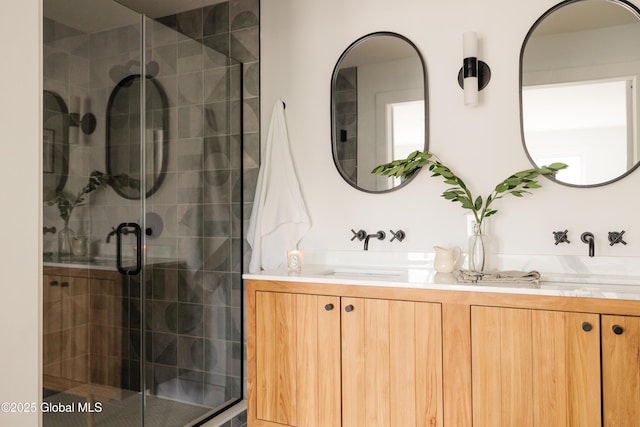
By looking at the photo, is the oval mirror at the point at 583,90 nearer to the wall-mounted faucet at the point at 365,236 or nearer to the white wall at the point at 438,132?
the white wall at the point at 438,132

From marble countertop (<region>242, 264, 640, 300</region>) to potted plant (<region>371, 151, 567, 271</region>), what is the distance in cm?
18

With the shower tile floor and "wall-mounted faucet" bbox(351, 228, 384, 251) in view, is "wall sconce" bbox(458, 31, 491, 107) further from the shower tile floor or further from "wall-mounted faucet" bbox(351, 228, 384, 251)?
the shower tile floor

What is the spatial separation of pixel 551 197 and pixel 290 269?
4.02ft

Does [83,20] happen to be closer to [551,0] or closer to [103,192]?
[103,192]

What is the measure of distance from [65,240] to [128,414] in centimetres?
79

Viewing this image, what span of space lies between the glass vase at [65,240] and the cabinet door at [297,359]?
0.81m

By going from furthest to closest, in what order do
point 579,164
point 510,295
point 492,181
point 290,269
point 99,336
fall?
point 290,269, point 492,181, point 579,164, point 99,336, point 510,295

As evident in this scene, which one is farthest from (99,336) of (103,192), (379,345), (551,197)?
(551,197)

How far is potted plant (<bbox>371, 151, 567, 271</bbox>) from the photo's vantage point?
80.2 inches

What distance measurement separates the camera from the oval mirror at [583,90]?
1.96 meters

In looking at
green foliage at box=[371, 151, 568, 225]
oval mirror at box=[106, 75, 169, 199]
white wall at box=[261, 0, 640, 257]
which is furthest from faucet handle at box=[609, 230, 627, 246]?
oval mirror at box=[106, 75, 169, 199]

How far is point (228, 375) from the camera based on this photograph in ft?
8.43

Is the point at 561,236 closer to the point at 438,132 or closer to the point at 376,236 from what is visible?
the point at 438,132

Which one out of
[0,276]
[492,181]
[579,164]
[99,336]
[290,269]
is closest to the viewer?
[0,276]
